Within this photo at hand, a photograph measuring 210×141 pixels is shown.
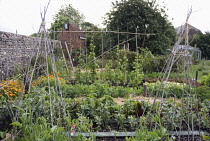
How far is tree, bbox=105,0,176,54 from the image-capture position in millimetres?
15250

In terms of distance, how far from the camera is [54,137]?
7.06 ft

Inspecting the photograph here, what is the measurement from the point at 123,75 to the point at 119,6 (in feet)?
34.3

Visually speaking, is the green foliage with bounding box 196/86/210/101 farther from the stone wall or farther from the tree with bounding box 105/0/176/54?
the tree with bounding box 105/0/176/54

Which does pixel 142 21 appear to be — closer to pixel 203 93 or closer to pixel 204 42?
pixel 203 93

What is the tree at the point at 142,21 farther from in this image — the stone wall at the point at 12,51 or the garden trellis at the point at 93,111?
the garden trellis at the point at 93,111

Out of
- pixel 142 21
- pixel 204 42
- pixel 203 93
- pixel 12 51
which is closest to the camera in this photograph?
pixel 203 93

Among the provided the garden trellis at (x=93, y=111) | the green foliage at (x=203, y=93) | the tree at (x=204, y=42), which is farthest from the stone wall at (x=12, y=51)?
the tree at (x=204, y=42)

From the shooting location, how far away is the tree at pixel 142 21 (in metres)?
15.2

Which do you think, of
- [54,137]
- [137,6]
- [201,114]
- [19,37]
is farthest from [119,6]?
[54,137]

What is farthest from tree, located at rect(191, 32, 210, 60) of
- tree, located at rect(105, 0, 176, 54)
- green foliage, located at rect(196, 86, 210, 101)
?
green foliage, located at rect(196, 86, 210, 101)

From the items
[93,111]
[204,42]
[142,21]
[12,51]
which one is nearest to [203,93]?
[93,111]

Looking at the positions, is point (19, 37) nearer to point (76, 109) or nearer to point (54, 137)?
point (76, 109)

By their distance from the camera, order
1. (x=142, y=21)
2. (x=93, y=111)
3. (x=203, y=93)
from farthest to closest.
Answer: (x=142, y=21) → (x=203, y=93) → (x=93, y=111)

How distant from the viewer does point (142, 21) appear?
15.2 metres
